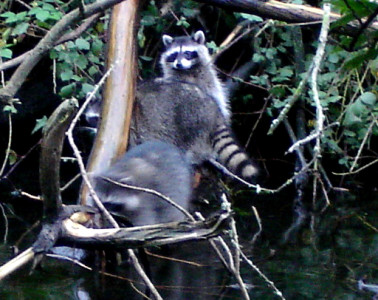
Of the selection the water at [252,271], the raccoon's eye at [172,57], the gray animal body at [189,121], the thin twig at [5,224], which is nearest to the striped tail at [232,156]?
the gray animal body at [189,121]

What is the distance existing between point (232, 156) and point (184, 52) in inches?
48.7

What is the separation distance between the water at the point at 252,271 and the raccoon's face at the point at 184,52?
177 centimetres

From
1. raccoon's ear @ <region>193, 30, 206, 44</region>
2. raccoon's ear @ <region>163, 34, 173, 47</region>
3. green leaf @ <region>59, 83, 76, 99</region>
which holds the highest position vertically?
raccoon's ear @ <region>193, 30, 206, 44</region>

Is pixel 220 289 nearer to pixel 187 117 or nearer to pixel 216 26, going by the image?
pixel 187 117

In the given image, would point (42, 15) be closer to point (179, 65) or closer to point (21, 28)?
point (21, 28)

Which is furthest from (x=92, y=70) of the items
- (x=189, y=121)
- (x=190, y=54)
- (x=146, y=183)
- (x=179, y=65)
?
(x=146, y=183)

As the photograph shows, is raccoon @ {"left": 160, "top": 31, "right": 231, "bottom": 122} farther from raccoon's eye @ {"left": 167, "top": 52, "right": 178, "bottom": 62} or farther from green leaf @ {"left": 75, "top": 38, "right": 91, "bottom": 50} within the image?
green leaf @ {"left": 75, "top": 38, "right": 91, "bottom": 50}

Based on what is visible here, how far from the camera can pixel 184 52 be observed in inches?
268

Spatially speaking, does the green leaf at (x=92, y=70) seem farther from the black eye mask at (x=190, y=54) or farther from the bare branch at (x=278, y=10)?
the bare branch at (x=278, y=10)

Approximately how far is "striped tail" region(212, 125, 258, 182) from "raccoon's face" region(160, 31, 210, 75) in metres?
0.77

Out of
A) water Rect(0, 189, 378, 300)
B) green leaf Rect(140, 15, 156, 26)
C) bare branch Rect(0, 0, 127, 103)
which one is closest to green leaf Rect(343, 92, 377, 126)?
water Rect(0, 189, 378, 300)

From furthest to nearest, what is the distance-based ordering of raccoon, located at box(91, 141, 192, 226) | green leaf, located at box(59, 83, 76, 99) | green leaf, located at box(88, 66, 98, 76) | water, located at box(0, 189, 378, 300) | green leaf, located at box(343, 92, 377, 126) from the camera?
1. green leaf, located at box(88, 66, 98, 76)
2. green leaf, located at box(59, 83, 76, 99)
3. green leaf, located at box(343, 92, 377, 126)
4. raccoon, located at box(91, 141, 192, 226)
5. water, located at box(0, 189, 378, 300)

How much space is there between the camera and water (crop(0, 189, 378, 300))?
13.1 ft

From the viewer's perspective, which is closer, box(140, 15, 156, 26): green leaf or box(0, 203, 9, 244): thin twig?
box(0, 203, 9, 244): thin twig
